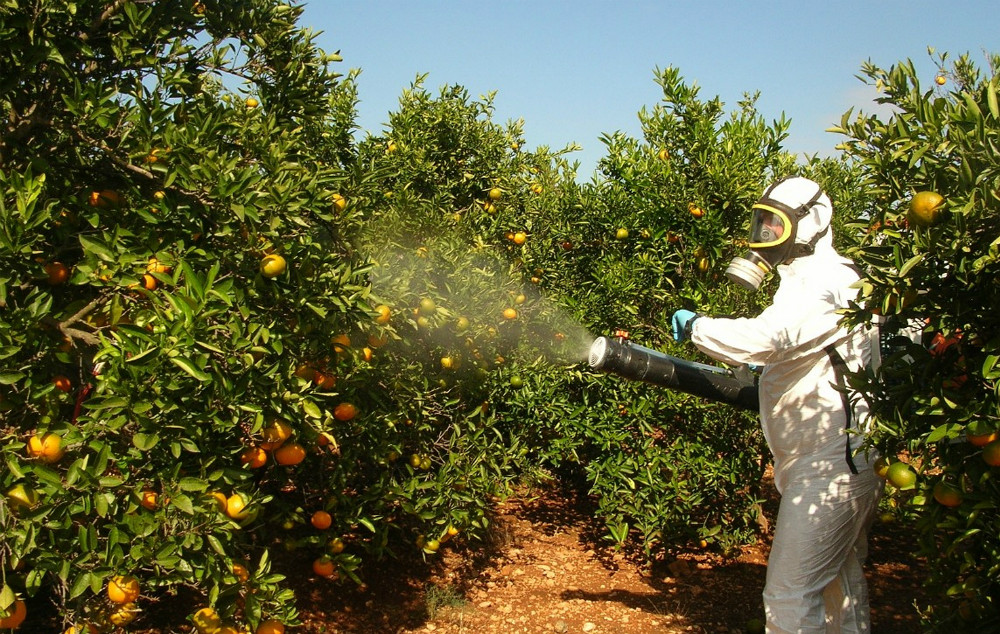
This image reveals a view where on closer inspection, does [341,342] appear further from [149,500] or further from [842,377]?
[842,377]

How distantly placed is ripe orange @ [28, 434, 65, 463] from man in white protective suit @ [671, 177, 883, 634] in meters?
2.23

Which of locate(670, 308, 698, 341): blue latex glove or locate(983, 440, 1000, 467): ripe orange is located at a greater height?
locate(670, 308, 698, 341): blue latex glove

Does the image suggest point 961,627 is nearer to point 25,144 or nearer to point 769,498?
point 25,144

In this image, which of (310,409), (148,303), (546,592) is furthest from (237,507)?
(546,592)

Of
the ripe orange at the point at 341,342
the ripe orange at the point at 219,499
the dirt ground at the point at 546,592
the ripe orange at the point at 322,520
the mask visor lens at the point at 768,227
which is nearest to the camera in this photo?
the ripe orange at the point at 219,499

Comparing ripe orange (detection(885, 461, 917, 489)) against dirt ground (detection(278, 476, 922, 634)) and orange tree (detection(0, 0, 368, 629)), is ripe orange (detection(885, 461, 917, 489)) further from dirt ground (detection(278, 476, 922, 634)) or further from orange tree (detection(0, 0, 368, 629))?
dirt ground (detection(278, 476, 922, 634))

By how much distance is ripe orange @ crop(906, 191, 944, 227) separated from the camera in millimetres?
1908

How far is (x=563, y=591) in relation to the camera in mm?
4535

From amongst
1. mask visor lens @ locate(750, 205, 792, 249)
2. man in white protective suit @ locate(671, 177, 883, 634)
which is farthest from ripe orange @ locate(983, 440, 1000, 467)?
mask visor lens @ locate(750, 205, 792, 249)

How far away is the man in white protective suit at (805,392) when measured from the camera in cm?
298

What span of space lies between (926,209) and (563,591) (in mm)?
3261

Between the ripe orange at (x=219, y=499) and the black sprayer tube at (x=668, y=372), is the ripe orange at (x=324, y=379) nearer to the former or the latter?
the ripe orange at (x=219, y=499)

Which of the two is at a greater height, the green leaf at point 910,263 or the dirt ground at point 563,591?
the green leaf at point 910,263

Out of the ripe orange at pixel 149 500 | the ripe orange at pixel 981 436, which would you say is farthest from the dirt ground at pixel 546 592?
the ripe orange at pixel 981 436
